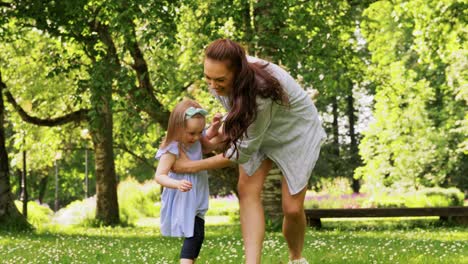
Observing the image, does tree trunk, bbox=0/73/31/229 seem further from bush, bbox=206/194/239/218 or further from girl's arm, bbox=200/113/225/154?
bush, bbox=206/194/239/218

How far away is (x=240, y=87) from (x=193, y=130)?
71 centimetres

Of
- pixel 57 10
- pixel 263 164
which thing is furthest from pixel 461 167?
pixel 263 164

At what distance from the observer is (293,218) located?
5.25 m

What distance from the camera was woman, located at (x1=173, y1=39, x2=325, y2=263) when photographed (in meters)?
4.45

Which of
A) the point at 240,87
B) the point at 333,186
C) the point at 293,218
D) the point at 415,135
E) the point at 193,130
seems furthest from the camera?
the point at 333,186

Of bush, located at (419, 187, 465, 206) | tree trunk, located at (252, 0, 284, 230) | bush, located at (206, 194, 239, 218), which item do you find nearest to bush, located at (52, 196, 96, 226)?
tree trunk, located at (252, 0, 284, 230)

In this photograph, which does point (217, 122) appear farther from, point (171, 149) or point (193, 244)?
point (193, 244)

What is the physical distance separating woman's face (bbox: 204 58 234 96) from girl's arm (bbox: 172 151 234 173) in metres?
0.60

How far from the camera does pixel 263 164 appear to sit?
5215 mm

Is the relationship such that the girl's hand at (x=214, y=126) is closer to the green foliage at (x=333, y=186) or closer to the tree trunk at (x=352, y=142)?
the green foliage at (x=333, y=186)

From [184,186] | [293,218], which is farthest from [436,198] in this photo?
[184,186]

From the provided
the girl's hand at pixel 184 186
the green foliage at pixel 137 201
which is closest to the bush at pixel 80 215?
the green foliage at pixel 137 201

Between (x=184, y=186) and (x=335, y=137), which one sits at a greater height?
(x=335, y=137)

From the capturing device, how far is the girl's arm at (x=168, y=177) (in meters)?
4.61
